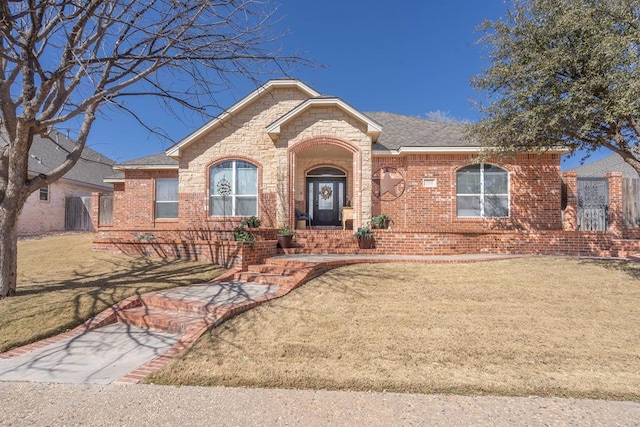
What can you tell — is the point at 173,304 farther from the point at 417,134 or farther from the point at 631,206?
the point at 631,206

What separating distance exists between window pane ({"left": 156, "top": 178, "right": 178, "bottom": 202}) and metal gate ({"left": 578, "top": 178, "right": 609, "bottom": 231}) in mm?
16769

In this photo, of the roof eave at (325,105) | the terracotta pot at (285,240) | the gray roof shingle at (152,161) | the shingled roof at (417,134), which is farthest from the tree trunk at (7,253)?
the shingled roof at (417,134)

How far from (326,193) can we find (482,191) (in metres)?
6.13

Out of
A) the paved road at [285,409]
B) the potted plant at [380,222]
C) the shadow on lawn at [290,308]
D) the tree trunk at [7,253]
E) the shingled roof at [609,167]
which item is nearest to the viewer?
the paved road at [285,409]

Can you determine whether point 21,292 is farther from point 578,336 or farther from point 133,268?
point 578,336

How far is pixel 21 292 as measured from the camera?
6.90 m

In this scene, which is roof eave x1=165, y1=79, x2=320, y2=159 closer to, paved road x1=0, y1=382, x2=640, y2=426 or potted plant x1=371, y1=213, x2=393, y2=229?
potted plant x1=371, y1=213, x2=393, y2=229

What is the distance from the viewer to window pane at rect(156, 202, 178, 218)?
15.0m

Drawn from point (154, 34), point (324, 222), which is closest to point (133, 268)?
point (154, 34)

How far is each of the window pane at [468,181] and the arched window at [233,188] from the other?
769cm

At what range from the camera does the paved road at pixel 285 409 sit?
10.0 ft

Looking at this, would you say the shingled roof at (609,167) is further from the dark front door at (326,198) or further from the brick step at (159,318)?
the brick step at (159,318)

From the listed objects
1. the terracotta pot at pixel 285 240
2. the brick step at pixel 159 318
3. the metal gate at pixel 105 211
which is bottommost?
the brick step at pixel 159 318

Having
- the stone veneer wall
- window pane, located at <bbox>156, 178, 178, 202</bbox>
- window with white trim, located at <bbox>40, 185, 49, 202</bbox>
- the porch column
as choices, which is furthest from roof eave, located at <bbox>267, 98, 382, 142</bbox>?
window with white trim, located at <bbox>40, 185, 49, 202</bbox>
